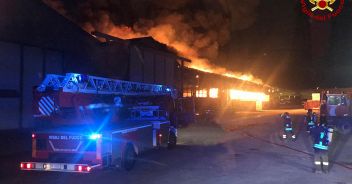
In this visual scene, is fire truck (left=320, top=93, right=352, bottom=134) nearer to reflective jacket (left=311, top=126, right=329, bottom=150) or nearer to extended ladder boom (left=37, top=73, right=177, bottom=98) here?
extended ladder boom (left=37, top=73, right=177, bottom=98)

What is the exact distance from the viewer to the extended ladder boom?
1141 cm

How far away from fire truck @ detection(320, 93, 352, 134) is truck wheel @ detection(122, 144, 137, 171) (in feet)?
52.7

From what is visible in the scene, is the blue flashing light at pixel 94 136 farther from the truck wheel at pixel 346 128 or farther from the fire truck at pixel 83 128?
the truck wheel at pixel 346 128

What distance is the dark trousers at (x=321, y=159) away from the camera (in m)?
11.2

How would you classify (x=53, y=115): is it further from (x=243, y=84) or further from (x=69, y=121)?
(x=243, y=84)

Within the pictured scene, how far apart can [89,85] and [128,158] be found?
8.79 ft

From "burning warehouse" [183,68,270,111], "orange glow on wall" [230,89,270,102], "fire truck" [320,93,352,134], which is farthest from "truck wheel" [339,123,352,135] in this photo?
"orange glow on wall" [230,89,270,102]

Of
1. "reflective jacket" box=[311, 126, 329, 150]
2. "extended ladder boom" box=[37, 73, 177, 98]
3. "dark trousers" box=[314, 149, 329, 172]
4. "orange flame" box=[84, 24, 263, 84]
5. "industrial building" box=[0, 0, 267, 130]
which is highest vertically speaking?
"orange flame" box=[84, 24, 263, 84]

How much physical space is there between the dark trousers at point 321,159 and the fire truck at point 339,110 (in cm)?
1406

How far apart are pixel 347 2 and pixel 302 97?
19322mm

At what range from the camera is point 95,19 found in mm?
43781

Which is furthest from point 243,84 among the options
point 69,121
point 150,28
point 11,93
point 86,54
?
point 69,121

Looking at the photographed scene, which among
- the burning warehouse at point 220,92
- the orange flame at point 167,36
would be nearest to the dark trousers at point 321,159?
the burning warehouse at point 220,92

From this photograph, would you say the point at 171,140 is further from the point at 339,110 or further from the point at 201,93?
the point at 201,93
